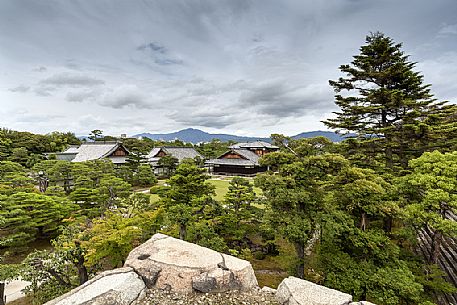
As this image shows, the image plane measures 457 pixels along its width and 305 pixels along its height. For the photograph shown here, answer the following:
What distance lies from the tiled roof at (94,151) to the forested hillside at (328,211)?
1430 cm

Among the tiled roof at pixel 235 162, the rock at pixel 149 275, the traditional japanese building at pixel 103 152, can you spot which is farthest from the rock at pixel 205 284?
the tiled roof at pixel 235 162

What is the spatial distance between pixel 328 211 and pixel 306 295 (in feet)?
10.8

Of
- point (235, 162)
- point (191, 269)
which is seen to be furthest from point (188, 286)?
point (235, 162)

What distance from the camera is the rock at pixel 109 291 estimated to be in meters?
4.32

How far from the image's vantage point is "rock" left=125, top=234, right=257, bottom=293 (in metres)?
5.09

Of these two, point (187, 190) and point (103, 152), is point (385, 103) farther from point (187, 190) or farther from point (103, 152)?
point (103, 152)

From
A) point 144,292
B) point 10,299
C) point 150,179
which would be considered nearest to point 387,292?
point 144,292

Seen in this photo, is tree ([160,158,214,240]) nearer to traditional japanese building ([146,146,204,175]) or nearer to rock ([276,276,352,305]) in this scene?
rock ([276,276,352,305])

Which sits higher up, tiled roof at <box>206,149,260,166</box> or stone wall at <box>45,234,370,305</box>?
tiled roof at <box>206,149,260,166</box>

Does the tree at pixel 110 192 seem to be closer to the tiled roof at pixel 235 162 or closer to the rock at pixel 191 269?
the rock at pixel 191 269

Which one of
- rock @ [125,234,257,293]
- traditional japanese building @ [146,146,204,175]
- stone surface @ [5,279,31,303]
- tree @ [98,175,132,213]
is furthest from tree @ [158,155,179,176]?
rock @ [125,234,257,293]

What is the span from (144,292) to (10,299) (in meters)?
6.91

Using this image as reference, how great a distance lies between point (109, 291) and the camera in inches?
179

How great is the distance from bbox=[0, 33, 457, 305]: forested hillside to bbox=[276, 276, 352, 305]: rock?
6.79ft
